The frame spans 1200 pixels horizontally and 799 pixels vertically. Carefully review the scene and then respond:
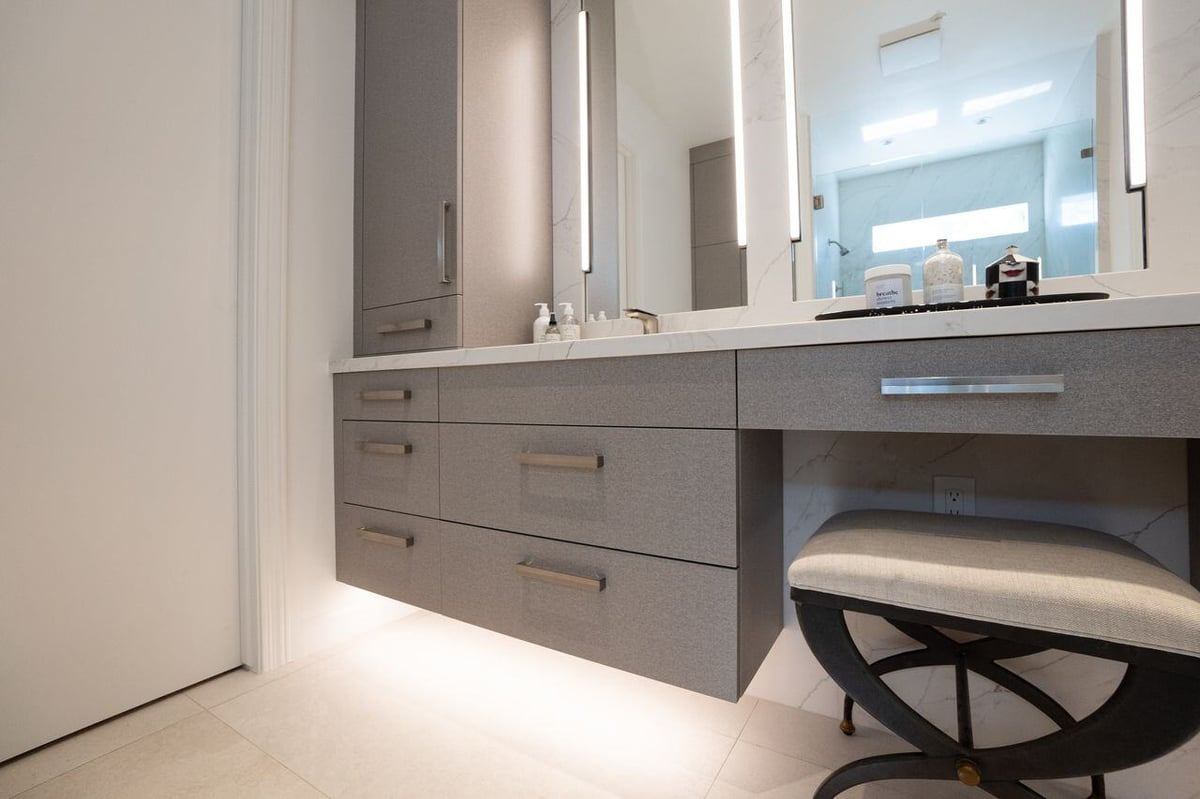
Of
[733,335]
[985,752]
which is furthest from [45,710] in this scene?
[985,752]

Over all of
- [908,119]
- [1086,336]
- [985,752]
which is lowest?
[985,752]

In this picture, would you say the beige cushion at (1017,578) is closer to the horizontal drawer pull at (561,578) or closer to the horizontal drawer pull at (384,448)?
the horizontal drawer pull at (561,578)

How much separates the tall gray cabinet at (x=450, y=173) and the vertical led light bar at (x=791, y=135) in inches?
30.6

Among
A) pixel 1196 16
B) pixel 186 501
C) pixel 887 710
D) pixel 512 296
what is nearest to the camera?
pixel 887 710

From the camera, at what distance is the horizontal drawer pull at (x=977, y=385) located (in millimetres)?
689

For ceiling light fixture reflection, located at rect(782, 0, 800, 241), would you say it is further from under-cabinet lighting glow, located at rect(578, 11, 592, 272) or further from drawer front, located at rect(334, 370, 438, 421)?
drawer front, located at rect(334, 370, 438, 421)

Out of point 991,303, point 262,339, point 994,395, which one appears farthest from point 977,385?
point 262,339

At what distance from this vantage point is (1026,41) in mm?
1118

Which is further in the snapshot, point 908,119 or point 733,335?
point 908,119

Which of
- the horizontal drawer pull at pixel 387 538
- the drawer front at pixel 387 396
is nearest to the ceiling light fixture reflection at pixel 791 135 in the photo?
the drawer front at pixel 387 396

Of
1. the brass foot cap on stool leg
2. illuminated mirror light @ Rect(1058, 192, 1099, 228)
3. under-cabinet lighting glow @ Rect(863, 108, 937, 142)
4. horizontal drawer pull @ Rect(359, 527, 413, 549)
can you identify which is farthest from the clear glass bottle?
horizontal drawer pull @ Rect(359, 527, 413, 549)

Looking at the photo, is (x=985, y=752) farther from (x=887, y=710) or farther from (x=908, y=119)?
(x=908, y=119)

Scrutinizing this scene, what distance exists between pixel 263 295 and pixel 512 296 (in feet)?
2.27

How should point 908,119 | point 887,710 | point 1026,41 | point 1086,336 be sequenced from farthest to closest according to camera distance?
point 908,119 → point 1026,41 → point 887,710 → point 1086,336
